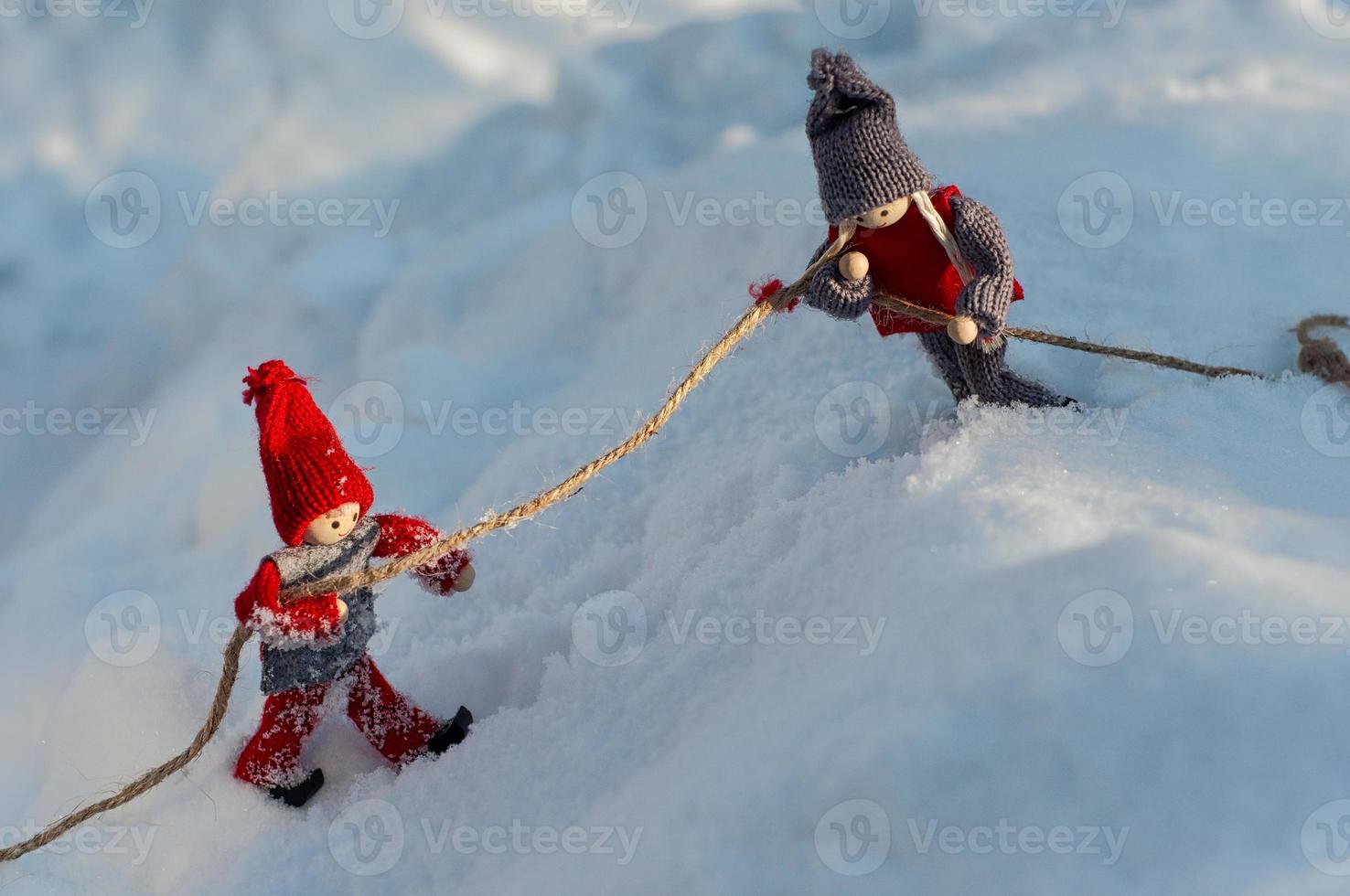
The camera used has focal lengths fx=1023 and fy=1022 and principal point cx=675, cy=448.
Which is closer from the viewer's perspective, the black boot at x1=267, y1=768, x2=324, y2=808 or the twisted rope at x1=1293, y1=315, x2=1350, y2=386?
the black boot at x1=267, y1=768, x2=324, y2=808

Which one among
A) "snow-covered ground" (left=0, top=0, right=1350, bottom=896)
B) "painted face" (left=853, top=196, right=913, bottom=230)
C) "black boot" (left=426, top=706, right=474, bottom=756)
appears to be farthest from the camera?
"black boot" (left=426, top=706, right=474, bottom=756)

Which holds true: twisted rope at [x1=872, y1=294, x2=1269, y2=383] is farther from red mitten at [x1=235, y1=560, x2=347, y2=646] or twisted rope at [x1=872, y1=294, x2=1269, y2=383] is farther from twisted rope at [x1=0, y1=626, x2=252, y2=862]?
twisted rope at [x1=0, y1=626, x2=252, y2=862]

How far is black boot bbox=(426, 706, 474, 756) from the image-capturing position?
62.2 inches

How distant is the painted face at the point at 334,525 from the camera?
4.56 feet

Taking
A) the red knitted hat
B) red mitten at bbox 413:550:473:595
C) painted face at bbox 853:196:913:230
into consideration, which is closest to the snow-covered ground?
red mitten at bbox 413:550:473:595

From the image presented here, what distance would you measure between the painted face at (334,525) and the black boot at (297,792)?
42cm

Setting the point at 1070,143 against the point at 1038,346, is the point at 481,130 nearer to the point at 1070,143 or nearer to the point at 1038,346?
the point at 1070,143

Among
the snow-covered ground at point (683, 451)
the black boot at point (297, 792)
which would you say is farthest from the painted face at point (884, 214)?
the black boot at point (297, 792)

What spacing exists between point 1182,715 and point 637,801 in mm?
643

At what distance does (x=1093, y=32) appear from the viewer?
2.66m

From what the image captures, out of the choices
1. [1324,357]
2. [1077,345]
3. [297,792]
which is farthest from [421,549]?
[1324,357]

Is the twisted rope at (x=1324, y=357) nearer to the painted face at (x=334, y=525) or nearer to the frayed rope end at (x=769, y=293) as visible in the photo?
the frayed rope end at (x=769, y=293)

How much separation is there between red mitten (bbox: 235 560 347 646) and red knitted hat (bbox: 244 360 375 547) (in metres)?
0.07

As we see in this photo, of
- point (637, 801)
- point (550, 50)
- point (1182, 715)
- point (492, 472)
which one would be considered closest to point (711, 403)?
point (492, 472)
